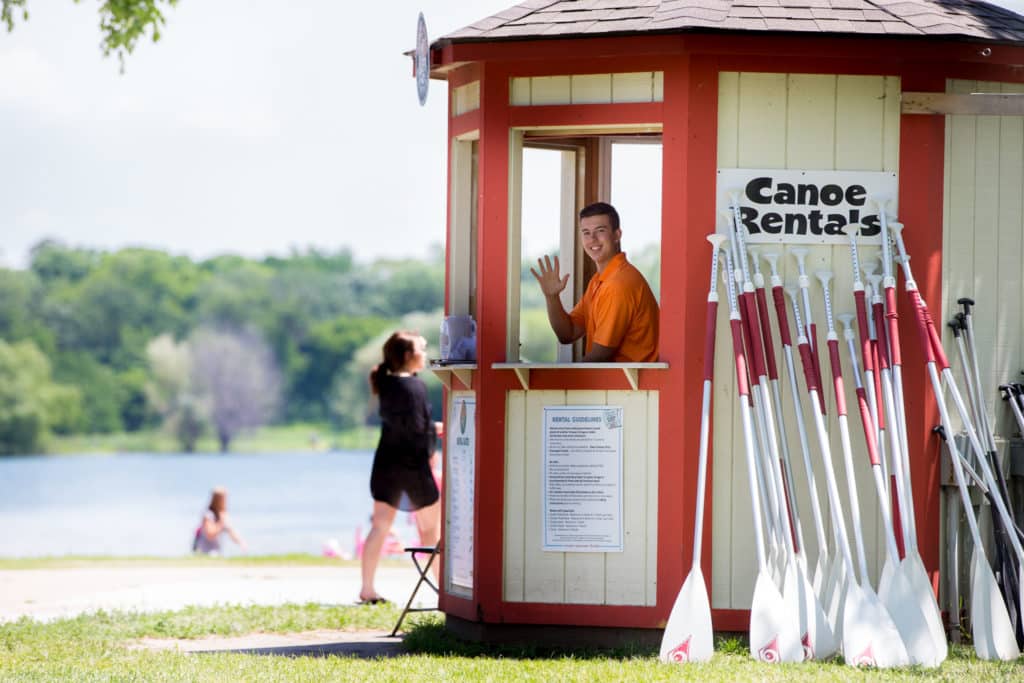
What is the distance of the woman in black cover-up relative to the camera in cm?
1075

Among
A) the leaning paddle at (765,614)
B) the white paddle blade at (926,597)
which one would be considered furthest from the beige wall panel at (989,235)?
the leaning paddle at (765,614)

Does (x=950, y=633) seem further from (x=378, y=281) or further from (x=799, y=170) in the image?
(x=378, y=281)

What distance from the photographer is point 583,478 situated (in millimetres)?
8070

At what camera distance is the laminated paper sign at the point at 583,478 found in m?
8.02

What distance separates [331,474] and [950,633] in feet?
232

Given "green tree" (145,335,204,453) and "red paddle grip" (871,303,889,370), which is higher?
"red paddle grip" (871,303,889,370)

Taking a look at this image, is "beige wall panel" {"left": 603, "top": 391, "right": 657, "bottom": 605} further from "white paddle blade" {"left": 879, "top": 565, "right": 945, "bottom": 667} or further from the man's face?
"white paddle blade" {"left": 879, "top": 565, "right": 945, "bottom": 667}

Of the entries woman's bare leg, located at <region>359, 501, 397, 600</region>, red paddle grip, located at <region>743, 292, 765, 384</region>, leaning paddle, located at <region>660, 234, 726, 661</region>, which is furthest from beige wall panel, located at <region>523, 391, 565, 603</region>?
woman's bare leg, located at <region>359, 501, 397, 600</region>

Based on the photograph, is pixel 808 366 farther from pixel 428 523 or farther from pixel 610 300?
pixel 428 523

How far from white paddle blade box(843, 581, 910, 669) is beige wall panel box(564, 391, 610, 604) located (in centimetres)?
125

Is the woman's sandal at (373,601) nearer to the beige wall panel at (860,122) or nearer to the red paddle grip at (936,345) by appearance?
the red paddle grip at (936,345)

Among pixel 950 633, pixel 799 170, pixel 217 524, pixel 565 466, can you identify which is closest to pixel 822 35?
pixel 799 170

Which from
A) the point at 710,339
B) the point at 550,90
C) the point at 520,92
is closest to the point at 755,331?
the point at 710,339

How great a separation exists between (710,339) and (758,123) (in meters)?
1.08
